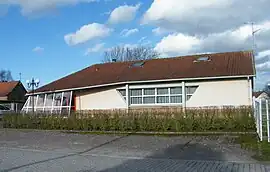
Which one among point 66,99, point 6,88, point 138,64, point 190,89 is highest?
point 138,64

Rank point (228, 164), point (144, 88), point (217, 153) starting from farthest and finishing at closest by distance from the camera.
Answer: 1. point (144, 88)
2. point (217, 153)
3. point (228, 164)

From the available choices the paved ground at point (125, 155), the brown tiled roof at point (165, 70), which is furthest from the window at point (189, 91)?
the paved ground at point (125, 155)

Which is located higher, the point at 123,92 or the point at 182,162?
the point at 123,92

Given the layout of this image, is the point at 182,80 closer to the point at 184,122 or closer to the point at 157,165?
the point at 184,122

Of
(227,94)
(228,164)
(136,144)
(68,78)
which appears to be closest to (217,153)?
(228,164)

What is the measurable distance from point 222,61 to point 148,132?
34.5 feet

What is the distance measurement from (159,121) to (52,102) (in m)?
12.8

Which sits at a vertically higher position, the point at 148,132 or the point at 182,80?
the point at 182,80

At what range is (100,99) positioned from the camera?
87.9 ft

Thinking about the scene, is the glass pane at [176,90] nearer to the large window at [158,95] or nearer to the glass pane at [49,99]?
the large window at [158,95]

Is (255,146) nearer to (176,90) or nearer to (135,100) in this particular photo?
(176,90)

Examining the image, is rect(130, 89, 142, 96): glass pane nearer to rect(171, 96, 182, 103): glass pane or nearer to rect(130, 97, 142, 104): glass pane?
rect(130, 97, 142, 104): glass pane

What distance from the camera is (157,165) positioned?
32.1ft

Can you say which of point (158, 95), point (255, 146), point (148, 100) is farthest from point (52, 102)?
point (255, 146)
